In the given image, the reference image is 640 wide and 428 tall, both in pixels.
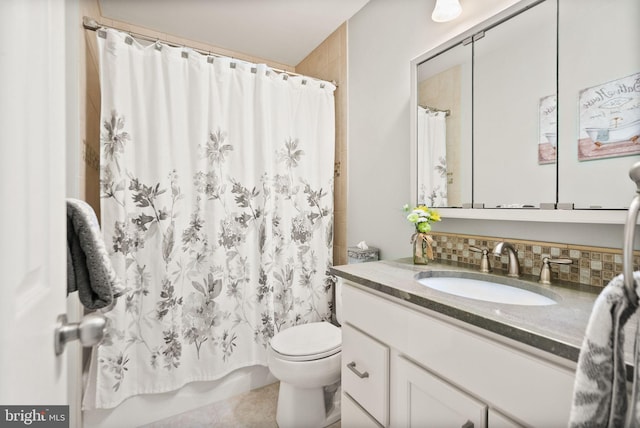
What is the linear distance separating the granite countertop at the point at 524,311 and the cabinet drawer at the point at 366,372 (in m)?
0.22

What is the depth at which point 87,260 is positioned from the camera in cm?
65

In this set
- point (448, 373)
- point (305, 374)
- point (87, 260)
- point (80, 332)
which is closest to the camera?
point (80, 332)

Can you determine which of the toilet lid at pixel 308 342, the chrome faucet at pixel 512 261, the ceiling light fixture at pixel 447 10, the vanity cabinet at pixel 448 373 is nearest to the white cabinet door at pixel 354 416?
the vanity cabinet at pixel 448 373

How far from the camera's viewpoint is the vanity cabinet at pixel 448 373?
622 millimetres

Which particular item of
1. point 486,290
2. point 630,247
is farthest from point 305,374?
point 630,247

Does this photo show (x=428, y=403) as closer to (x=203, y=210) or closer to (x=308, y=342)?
(x=308, y=342)

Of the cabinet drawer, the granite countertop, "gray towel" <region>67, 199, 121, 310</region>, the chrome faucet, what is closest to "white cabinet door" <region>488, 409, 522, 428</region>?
the granite countertop

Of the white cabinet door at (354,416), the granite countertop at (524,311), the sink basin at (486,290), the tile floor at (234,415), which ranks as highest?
the granite countertop at (524,311)

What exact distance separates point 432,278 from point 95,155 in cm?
206

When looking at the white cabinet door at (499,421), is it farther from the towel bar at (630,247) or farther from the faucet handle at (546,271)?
the faucet handle at (546,271)

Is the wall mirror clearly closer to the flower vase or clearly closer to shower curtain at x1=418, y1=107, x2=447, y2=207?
shower curtain at x1=418, y1=107, x2=447, y2=207

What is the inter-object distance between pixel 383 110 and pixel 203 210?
1230 mm

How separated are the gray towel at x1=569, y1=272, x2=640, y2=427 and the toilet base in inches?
51.0

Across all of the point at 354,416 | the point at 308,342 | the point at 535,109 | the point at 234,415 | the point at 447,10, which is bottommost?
the point at 234,415
